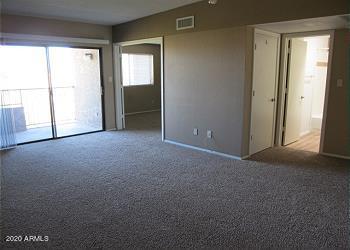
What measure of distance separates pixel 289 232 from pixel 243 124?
219cm

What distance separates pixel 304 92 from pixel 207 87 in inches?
98.8

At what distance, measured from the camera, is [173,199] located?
3.18 meters

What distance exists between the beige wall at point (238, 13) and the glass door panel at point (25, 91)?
8.25 ft

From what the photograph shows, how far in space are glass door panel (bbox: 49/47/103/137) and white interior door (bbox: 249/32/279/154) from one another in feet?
12.7

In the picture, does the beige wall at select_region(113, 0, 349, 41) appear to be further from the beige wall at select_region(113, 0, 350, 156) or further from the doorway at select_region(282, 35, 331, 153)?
the doorway at select_region(282, 35, 331, 153)

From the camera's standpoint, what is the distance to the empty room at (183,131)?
2.66 metres

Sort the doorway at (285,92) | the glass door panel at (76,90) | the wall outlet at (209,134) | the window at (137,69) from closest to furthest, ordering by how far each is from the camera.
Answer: the doorway at (285,92), the wall outlet at (209,134), the glass door panel at (76,90), the window at (137,69)

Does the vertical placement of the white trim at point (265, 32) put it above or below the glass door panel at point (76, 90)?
above

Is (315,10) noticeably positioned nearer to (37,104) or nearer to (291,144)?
(291,144)

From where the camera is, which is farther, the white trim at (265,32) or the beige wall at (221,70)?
the white trim at (265,32)

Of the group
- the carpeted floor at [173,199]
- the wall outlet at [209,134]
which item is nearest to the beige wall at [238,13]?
the wall outlet at [209,134]

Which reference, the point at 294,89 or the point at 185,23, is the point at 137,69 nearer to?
the point at 185,23

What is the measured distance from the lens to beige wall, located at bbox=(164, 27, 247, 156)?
4.42 meters

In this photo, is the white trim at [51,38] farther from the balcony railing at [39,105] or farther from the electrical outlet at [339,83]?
the electrical outlet at [339,83]
